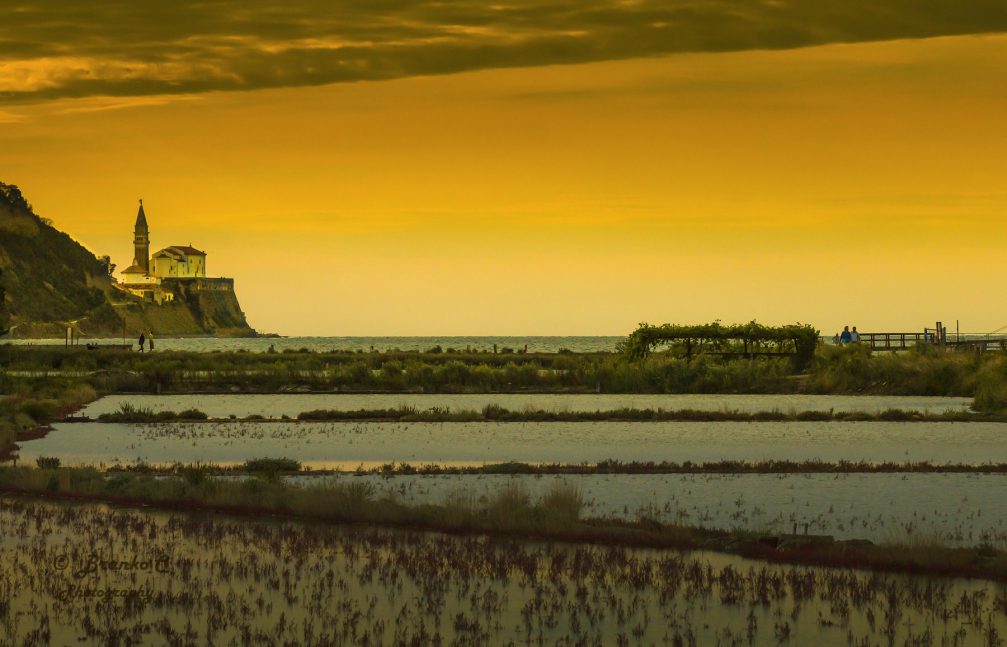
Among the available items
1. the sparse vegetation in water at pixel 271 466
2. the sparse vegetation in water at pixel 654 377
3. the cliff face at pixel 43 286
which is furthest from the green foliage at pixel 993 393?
the cliff face at pixel 43 286

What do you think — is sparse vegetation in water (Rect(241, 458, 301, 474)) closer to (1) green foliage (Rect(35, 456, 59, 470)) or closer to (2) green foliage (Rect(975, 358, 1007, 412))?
(1) green foliage (Rect(35, 456, 59, 470))

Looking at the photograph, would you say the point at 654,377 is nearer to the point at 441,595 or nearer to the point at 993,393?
the point at 993,393

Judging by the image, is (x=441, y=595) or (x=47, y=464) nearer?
(x=441, y=595)

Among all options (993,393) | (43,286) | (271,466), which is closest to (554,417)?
(993,393)

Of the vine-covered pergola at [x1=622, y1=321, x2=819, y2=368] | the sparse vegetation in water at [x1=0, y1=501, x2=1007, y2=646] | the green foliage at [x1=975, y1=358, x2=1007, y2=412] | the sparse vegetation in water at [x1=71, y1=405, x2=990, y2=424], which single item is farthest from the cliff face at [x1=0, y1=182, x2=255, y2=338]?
the sparse vegetation in water at [x1=0, y1=501, x2=1007, y2=646]

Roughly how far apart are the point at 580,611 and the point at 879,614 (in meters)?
2.71

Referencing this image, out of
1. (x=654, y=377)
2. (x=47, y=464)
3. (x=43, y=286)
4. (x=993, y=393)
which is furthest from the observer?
(x=43, y=286)

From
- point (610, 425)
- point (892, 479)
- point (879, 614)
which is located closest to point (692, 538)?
point (879, 614)

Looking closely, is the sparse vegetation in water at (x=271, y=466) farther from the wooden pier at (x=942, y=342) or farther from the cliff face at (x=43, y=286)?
the cliff face at (x=43, y=286)

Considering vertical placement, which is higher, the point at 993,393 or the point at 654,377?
the point at 654,377

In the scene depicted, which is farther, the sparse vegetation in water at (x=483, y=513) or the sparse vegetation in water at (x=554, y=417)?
the sparse vegetation in water at (x=554, y=417)

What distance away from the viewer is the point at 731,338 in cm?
5800

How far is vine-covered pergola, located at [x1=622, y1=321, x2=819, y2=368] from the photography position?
5675 cm

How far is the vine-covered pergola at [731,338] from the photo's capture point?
56.8m
